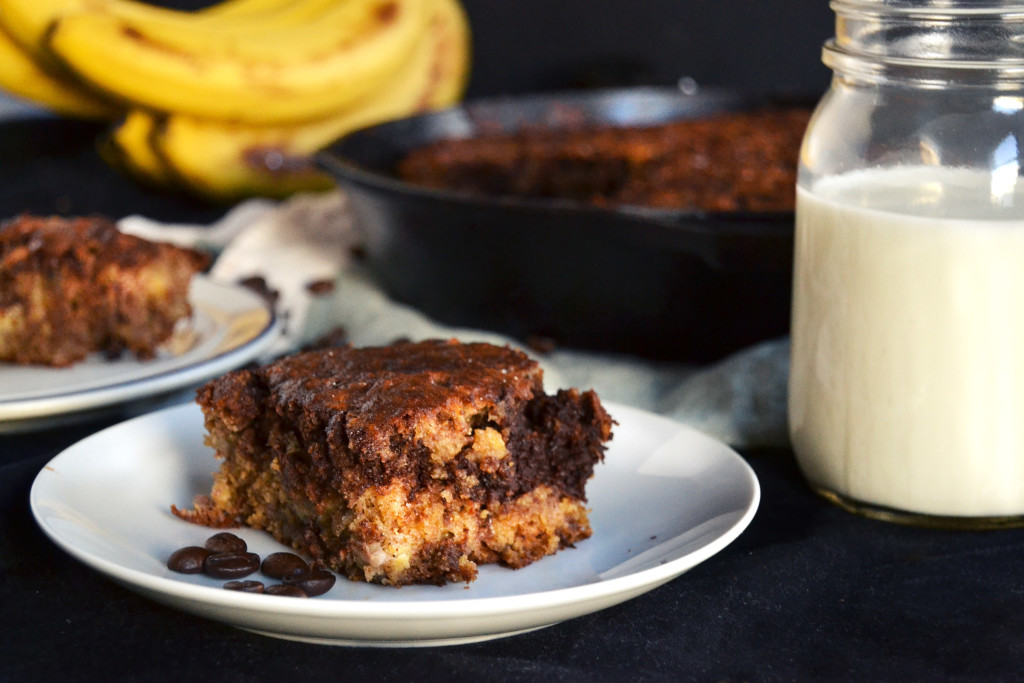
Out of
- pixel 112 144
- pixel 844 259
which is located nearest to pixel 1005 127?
pixel 844 259

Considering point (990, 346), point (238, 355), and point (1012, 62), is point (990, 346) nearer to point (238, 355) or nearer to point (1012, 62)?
point (1012, 62)

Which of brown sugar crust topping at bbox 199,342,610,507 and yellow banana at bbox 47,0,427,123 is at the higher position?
yellow banana at bbox 47,0,427,123

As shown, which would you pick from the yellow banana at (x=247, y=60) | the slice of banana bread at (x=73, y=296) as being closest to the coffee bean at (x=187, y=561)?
the slice of banana bread at (x=73, y=296)

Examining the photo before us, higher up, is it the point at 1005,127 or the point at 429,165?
the point at 1005,127

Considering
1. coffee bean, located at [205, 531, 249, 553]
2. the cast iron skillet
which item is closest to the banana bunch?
the cast iron skillet

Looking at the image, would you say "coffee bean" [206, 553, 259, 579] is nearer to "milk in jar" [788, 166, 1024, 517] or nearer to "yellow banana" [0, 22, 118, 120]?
"milk in jar" [788, 166, 1024, 517]

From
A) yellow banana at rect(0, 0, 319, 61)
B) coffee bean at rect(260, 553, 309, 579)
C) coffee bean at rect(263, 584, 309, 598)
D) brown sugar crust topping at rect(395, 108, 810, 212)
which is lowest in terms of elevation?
Result: coffee bean at rect(260, 553, 309, 579)
